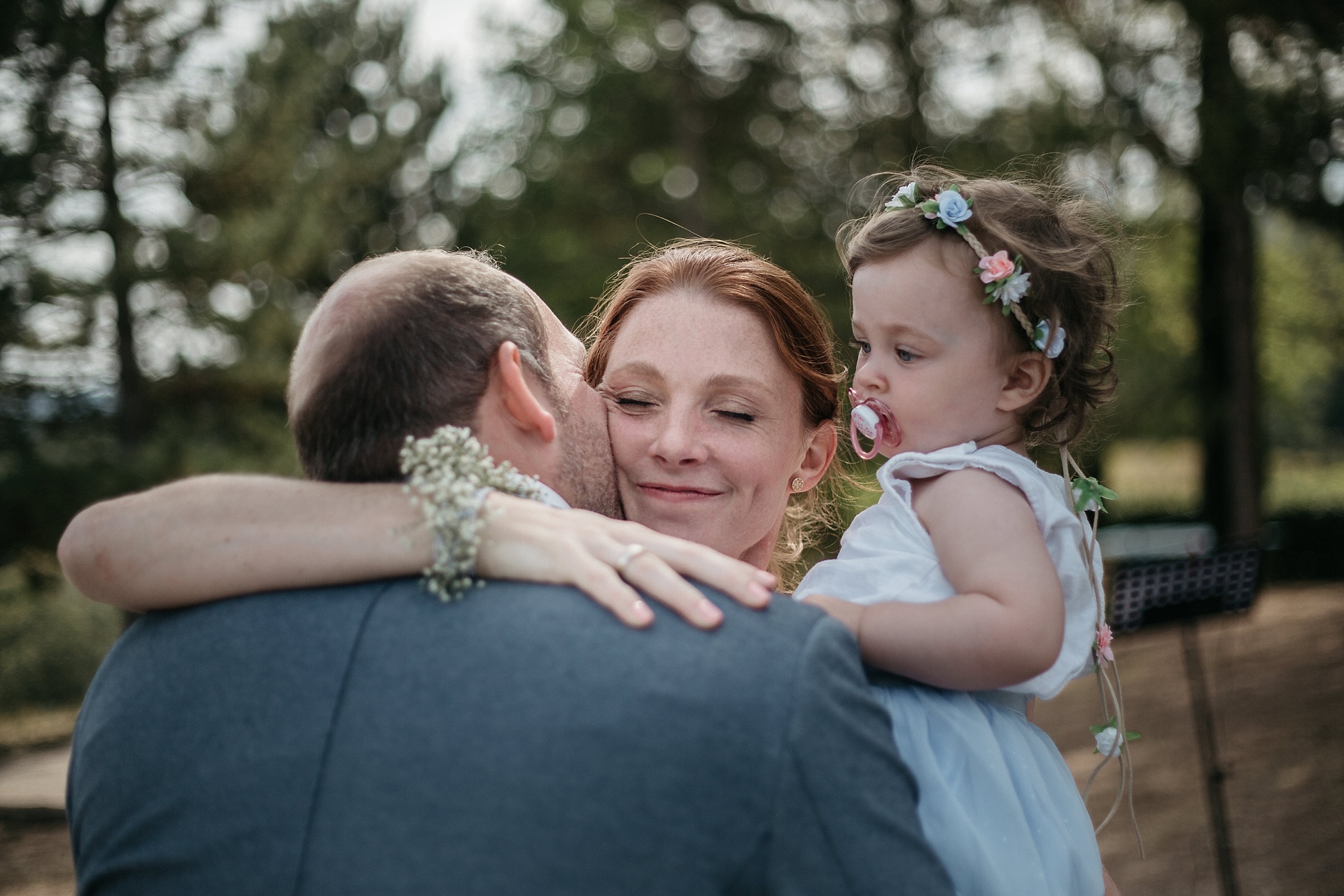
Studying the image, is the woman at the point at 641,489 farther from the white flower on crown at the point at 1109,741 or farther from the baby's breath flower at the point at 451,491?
the white flower on crown at the point at 1109,741

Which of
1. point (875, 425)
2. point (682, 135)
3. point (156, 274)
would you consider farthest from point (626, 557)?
point (682, 135)

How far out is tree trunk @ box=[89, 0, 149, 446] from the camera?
9.78 m

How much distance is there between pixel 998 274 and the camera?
206cm

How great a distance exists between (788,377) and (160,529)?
1.66 meters

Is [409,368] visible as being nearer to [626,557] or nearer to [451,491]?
[451,491]

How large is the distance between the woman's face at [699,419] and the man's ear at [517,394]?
0.65 m

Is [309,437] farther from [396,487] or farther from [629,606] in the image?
[629,606]

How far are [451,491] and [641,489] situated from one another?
1.14 m

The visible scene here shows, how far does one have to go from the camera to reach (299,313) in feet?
41.9

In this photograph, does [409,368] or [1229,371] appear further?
[1229,371]

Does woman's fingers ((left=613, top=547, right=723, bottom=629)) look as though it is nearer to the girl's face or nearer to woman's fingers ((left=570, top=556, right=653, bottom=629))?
woman's fingers ((left=570, top=556, right=653, bottom=629))

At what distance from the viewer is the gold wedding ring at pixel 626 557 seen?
1.53 m

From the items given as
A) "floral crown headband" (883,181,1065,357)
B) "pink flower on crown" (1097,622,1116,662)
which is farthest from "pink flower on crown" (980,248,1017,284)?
"pink flower on crown" (1097,622,1116,662)

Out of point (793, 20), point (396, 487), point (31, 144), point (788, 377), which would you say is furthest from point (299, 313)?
point (396, 487)
